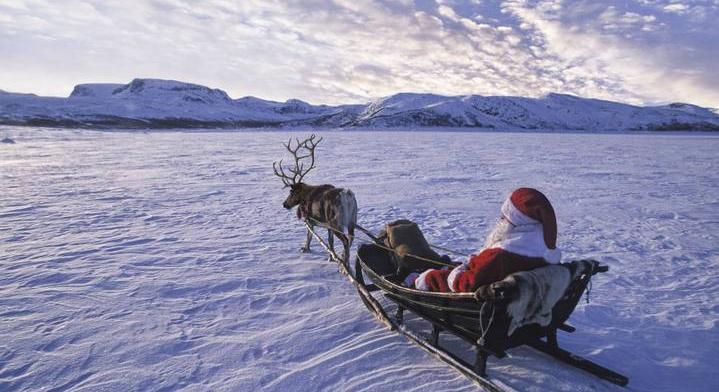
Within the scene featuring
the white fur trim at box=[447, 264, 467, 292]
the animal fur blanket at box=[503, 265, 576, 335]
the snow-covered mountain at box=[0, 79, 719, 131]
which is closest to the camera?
the animal fur blanket at box=[503, 265, 576, 335]

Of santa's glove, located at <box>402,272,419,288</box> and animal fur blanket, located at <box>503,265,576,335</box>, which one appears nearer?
animal fur blanket, located at <box>503,265,576,335</box>

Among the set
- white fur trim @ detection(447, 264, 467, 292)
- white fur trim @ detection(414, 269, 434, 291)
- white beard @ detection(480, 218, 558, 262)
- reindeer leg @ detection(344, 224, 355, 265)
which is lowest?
reindeer leg @ detection(344, 224, 355, 265)

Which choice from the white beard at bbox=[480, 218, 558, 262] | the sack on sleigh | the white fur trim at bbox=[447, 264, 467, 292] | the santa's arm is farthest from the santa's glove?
the white beard at bbox=[480, 218, 558, 262]

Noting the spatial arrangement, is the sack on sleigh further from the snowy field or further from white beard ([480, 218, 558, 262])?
white beard ([480, 218, 558, 262])

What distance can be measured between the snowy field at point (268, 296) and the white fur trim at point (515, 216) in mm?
1281

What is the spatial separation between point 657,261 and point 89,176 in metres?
14.5

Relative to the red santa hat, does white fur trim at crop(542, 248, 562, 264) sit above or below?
below

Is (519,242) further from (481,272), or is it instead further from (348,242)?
(348,242)

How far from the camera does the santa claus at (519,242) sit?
283 cm

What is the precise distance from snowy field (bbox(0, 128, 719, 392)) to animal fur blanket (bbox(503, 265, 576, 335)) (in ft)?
→ 2.20

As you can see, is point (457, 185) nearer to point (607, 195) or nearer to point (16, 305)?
point (607, 195)

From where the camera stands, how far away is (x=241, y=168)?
1658 centimetres

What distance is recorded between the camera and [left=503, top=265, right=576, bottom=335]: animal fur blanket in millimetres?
2754

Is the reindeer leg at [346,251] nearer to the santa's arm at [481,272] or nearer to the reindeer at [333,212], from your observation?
the reindeer at [333,212]
